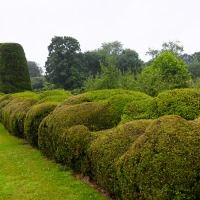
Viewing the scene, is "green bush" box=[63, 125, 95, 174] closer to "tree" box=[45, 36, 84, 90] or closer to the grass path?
the grass path

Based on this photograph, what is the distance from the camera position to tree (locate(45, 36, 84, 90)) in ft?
152

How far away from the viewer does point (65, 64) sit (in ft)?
154

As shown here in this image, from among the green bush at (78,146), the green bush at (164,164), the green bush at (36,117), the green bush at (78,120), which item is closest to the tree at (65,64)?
the green bush at (36,117)

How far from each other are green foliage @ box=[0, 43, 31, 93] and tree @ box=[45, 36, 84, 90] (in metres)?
20.0

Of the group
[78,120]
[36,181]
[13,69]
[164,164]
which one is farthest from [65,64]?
[164,164]

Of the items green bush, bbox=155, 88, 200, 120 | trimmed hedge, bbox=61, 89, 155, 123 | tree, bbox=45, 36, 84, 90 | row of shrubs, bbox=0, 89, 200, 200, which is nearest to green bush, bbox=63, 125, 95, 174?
row of shrubs, bbox=0, 89, 200, 200

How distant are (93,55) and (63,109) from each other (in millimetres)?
48994

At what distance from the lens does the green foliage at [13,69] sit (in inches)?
973

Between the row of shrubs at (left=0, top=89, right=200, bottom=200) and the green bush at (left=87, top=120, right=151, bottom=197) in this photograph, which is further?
the green bush at (left=87, top=120, right=151, bottom=197)

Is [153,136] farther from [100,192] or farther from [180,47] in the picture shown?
[180,47]

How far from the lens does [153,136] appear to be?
4.45 m

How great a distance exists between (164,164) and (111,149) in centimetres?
160

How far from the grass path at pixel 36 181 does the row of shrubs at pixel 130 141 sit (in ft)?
1.02

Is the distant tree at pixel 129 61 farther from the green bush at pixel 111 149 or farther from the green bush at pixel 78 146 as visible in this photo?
the green bush at pixel 111 149
